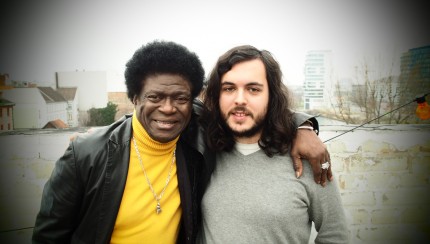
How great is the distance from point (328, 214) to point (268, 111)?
765 millimetres

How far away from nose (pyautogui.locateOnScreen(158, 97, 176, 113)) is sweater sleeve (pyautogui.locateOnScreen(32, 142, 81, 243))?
1.85ft

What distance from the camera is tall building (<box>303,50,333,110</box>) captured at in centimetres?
386

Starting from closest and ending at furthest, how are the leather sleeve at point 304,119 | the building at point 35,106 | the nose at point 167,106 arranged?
the nose at point 167,106 < the leather sleeve at point 304,119 < the building at point 35,106

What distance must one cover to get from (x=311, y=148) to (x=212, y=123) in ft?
2.23

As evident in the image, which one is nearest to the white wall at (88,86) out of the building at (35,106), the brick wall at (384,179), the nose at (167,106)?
the building at (35,106)

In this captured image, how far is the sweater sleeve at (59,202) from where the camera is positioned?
4.62 feet

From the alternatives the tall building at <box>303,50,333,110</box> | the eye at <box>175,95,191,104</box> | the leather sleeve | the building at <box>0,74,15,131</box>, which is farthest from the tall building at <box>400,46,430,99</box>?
the building at <box>0,74,15,131</box>

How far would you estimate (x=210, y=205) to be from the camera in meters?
1.56

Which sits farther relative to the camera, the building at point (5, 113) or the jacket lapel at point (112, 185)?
the building at point (5, 113)

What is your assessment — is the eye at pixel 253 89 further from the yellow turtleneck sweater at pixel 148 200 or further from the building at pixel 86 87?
the building at pixel 86 87

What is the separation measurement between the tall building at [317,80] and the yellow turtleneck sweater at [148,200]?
280cm

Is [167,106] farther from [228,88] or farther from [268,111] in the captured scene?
[268,111]

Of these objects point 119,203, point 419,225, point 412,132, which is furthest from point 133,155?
point 419,225

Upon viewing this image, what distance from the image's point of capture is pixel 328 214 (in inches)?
60.0
